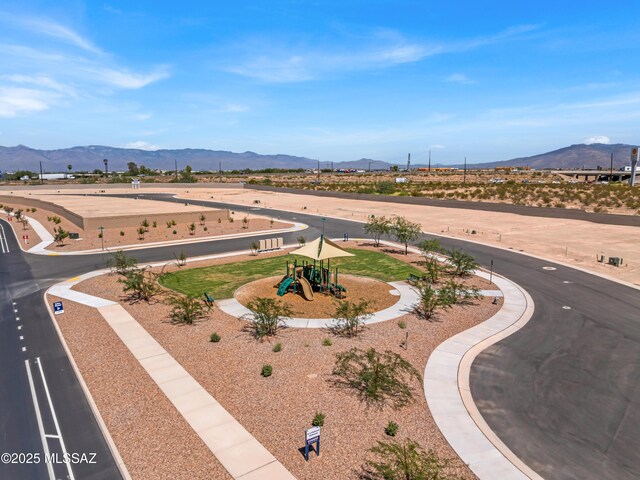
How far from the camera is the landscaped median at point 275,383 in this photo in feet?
34.5

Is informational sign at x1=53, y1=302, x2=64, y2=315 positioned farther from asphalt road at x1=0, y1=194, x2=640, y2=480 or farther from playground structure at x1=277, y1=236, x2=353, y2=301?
playground structure at x1=277, y1=236, x2=353, y2=301

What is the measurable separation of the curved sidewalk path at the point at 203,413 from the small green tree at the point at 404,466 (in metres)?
2.04

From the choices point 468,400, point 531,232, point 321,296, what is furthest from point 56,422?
point 531,232

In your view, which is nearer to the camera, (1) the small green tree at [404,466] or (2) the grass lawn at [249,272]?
(1) the small green tree at [404,466]

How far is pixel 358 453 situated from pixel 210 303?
43.3 ft

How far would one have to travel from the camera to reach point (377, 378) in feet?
43.6

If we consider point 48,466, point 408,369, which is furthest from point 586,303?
point 48,466

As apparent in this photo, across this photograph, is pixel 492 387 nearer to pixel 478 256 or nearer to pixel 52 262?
pixel 478 256

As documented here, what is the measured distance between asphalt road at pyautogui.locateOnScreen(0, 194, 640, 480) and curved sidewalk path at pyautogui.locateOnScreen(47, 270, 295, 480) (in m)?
6.91

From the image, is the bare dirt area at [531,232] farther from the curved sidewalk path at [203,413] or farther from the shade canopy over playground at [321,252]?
the curved sidewalk path at [203,413]

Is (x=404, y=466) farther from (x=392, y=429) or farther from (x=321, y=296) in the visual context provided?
(x=321, y=296)

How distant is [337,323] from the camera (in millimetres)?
19156

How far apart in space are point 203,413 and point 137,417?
6.34 ft

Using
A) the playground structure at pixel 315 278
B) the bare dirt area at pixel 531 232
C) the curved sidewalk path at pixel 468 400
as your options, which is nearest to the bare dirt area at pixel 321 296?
the playground structure at pixel 315 278
